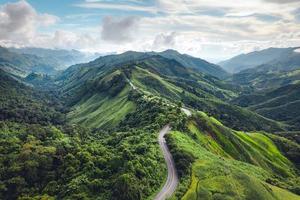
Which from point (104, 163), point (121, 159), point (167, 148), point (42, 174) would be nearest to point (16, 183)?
point (42, 174)

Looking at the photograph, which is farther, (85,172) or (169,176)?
(169,176)

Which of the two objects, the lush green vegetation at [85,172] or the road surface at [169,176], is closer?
the lush green vegetation at [85,172]

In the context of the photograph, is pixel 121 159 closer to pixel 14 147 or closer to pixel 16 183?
pixel 16 183

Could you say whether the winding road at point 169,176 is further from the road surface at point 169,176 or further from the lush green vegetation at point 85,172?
the lush green vegetation at point 85,172

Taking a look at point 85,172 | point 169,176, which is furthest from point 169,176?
point 85,172

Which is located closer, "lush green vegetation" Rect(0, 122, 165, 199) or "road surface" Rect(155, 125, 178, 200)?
"lush green vegetation" Rect(0, 122, 165, 199)

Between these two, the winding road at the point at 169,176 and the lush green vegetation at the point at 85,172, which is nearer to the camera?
the lush green vegetation at the point at 85,172

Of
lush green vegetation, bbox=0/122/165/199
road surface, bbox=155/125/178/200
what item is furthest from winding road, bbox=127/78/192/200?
lush green vegetation, bbox=0/122/165/199

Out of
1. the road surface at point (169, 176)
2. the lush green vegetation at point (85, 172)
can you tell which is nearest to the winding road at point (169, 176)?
the road surface at point (169, 176)

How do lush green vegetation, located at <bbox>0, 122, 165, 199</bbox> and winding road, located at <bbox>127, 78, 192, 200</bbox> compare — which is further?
winding road, located at <bbox>127, 78, 192, 200</bbox>

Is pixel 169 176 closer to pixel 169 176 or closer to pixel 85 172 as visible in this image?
pixel 169 176

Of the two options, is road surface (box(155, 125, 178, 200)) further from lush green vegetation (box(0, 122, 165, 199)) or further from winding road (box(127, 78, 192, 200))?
lush green vegetation (box(0, 122, 165, 199))
